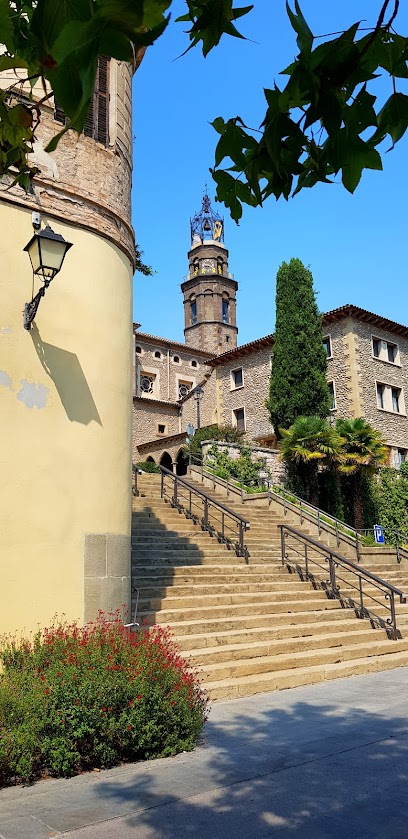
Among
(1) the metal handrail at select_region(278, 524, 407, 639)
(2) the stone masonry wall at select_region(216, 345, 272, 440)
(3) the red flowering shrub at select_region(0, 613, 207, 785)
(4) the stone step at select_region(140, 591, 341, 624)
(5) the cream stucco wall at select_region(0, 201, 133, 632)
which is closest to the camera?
(3) the red flowering shrub at select_region(0, 613, 207, 785)

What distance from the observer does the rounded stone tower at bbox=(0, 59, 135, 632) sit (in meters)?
6.88

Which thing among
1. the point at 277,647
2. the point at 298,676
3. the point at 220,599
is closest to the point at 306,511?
the point at 220,599

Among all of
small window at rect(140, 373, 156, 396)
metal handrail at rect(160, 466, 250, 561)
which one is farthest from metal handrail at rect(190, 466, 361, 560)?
small window at rect(140, 373, 156, 396)

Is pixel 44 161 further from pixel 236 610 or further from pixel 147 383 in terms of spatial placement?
pixel 147 383

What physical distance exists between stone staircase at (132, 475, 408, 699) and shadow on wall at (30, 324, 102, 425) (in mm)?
3244

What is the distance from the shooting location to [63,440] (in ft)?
24.1

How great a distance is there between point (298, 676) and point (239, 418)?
83.7ft

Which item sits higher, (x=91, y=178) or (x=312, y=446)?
(x=91, y=178)

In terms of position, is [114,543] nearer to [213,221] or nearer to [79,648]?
[79,648]

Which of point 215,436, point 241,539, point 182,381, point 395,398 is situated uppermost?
point 182,381

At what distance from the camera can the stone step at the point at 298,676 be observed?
7785 mm

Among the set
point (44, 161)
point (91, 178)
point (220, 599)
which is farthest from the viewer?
point (220, 599)

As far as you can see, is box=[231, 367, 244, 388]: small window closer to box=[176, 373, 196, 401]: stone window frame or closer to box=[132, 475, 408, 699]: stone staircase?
box=[176, 373, 196, 401]: stone window frame

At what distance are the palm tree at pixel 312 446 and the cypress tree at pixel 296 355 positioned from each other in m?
3.38
